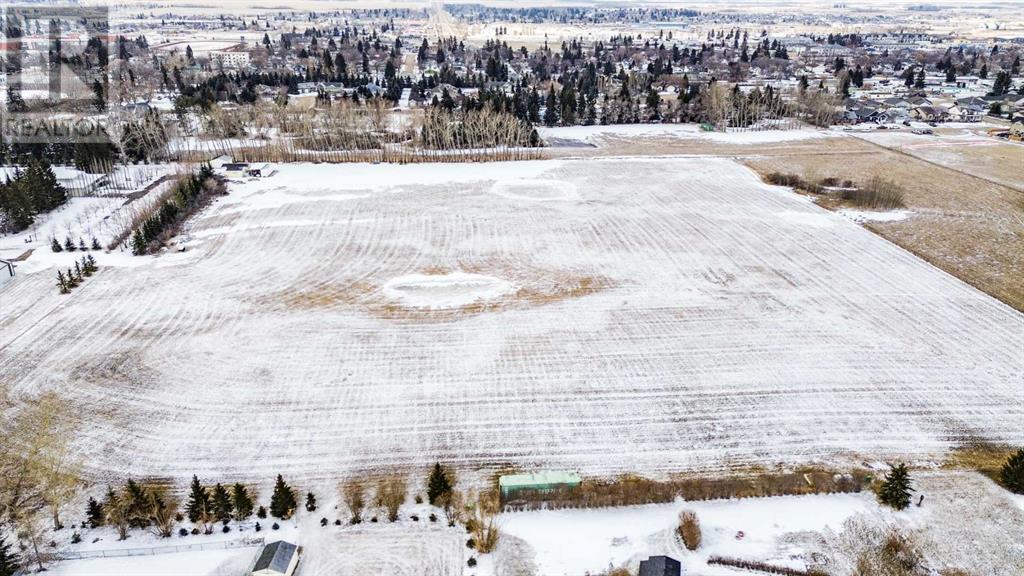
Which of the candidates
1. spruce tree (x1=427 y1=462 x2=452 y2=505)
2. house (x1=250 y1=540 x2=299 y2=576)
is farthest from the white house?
house (x1=250 y1=540 x2=299 y2=576)

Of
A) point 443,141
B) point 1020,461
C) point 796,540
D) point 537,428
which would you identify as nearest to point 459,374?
point 537,428

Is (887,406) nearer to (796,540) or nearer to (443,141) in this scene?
(796,540)

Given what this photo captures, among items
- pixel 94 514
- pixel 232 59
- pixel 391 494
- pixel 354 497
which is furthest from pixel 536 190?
pixel 232 59

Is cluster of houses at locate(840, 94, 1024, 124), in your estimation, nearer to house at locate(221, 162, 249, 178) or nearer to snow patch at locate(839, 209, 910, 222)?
snow patch at locate(839, 209, 910, 222)

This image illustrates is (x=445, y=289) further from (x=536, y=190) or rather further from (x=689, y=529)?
(x=536, y=190)

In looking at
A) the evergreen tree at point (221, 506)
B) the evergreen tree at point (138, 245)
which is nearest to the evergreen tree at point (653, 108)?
the evergreen tree at point (138, 245)
